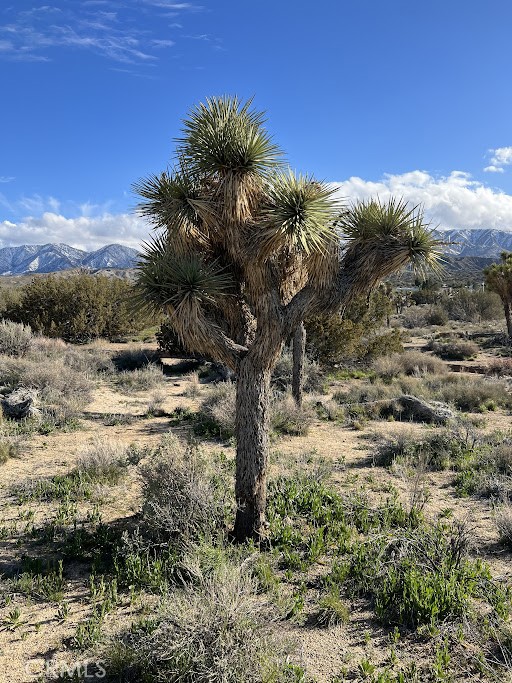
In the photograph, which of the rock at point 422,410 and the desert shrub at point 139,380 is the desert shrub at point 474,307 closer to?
the rock at point 422,410

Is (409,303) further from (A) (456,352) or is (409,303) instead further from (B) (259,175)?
(B) (259,175)

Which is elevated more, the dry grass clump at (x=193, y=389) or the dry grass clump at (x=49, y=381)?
the dry grass clump at (x=49, y=381)

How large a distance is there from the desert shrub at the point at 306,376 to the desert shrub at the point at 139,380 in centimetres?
387

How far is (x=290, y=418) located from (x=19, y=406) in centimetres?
593

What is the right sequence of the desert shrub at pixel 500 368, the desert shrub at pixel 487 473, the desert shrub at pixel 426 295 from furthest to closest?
the desert shrub at pixel 426 295 < the desert shrub at pixel 500 368 < the desert shrub at pixel 487 473

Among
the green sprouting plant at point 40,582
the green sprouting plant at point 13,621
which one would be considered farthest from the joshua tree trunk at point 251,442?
the green sprouting plant at point 13,621

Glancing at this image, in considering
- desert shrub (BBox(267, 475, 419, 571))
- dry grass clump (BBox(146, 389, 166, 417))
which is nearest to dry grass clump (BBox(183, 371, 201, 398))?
dry grass clump (BBox(146, 389, 166, 417))

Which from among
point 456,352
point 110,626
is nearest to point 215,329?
point 110,626

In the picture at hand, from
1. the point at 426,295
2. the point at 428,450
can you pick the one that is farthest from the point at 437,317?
the point at 428,450

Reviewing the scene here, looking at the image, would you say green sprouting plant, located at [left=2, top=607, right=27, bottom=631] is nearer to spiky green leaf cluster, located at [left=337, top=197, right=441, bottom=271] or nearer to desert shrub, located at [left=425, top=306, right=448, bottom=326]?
spiky green leaf cluster, located at [left=337, top=197, right=441, bottom=271]

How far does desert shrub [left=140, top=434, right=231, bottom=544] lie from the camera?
5000 mm

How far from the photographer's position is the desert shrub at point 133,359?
60.6 feet

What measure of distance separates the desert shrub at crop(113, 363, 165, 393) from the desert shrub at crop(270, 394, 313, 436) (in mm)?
5764

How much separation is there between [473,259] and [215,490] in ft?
605
